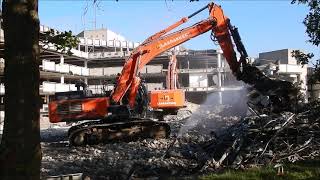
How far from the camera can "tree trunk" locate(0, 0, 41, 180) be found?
4.97 meters

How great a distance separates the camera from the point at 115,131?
18062 mm

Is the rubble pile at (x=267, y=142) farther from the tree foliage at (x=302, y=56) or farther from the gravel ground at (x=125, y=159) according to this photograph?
the tree foliage at (x=302, y=56)

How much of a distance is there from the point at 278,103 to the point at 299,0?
5.82 meters

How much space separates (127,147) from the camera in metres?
16.3

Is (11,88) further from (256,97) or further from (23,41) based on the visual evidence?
(256,97)

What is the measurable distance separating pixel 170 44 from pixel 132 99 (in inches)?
116

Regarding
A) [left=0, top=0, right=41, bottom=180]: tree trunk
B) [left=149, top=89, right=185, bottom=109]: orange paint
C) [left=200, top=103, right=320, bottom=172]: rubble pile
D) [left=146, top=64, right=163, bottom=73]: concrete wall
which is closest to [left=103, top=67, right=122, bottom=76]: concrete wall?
[left=146, top=64, right=163, bottom=73]: concrete wall

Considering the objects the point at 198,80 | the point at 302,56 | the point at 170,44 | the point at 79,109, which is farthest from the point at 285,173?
the point at 198,80

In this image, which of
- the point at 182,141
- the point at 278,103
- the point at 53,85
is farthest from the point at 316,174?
the point at 53,85

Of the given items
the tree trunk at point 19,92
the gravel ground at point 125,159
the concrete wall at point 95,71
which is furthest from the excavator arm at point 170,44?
the concrete wall at point 95,71

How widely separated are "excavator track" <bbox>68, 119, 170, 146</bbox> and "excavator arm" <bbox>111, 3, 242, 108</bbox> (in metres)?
1.13

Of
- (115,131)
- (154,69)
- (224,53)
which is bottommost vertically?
(115,131)

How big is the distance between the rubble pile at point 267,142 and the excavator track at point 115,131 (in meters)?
4.87

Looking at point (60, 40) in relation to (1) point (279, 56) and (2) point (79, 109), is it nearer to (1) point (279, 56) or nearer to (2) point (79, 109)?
(2) point (79, 109)
